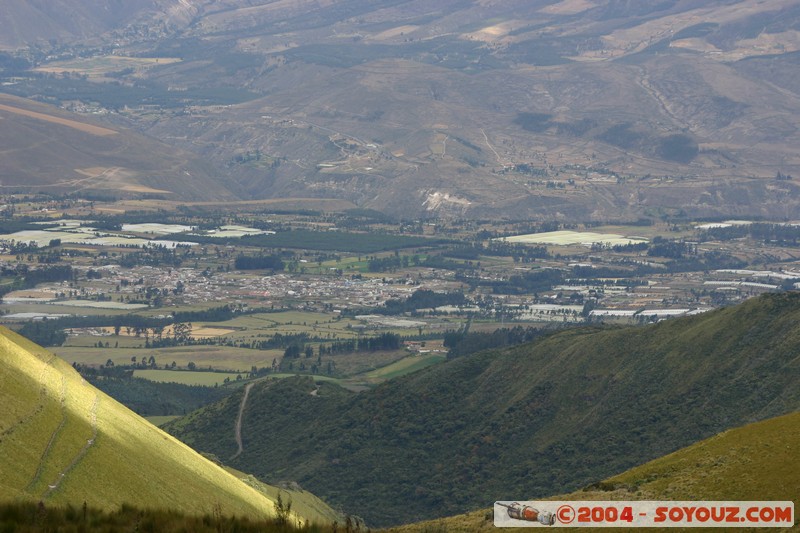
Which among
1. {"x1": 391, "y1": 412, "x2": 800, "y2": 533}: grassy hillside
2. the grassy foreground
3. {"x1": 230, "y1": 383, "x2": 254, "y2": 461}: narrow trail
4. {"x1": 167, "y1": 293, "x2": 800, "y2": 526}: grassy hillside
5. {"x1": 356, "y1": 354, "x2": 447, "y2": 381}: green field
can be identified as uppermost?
the grassy foreground

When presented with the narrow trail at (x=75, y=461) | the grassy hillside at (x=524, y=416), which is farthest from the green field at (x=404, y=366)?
the narrow trail at (x=75, y=461)

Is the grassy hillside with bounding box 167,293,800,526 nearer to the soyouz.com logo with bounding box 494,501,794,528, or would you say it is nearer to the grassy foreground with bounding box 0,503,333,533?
the soyouz.com logo with bounding box 494,501,794,528

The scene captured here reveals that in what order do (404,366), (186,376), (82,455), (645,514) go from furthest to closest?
(186,376) < (404,366) < (82,455) < (645,514)

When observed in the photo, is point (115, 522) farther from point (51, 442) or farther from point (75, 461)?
point (51, 442)

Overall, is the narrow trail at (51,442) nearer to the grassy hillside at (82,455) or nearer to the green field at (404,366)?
the grassy hillside at (82,455)

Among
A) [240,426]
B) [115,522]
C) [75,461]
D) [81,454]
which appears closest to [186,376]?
[240,426]

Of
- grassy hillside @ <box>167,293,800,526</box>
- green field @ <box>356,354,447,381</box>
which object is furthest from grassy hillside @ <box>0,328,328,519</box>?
green field @ <box>356,354,447,381</box>
